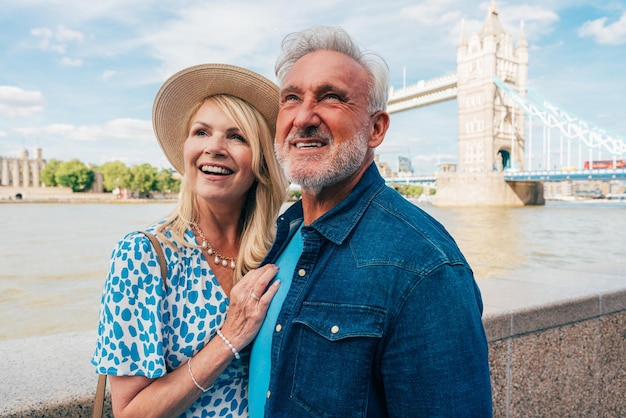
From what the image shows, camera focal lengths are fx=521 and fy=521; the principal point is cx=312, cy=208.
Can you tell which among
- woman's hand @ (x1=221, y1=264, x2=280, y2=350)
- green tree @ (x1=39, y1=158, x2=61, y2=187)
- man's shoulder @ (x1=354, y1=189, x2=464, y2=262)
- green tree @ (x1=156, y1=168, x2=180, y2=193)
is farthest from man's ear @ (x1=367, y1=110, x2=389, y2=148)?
green tree @ (x1=39, y1=158, x2=61, y2=187)

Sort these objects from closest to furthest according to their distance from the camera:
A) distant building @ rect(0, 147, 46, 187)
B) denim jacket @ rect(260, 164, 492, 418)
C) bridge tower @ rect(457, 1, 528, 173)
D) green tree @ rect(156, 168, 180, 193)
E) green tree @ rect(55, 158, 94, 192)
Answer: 1. denim jacket @ rect(260, 164, 492, 418)
2. bridge tower @ rect(457, 1, 528, 173)
3. green tree @ rect(55, 158, 94, 192)
4. green tree @ rect(156, 168, 180, 193)
5. distant building @ rect(0, 147, 46, 187)

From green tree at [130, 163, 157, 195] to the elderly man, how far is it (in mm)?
56933

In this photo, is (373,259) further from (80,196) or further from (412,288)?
(80,196)

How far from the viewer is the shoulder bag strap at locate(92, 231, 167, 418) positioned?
1000 mm

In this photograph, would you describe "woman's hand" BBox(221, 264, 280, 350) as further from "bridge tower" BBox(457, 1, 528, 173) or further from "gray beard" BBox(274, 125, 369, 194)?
"bridge tower" BBox(457, 1, 528, 173)

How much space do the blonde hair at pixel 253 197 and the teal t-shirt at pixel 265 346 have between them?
0.18m

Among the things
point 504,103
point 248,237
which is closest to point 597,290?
point 248,237

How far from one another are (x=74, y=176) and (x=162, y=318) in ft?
198

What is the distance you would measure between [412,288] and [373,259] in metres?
0.08

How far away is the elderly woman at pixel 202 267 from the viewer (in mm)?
976

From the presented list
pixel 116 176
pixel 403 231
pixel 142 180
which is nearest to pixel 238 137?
pixel 403 231

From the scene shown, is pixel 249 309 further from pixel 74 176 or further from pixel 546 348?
pixel 74 176

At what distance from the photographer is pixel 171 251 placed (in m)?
1.09

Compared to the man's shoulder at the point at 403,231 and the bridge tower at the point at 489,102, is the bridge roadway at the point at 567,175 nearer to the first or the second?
the bridge tower at the point at 489,102
